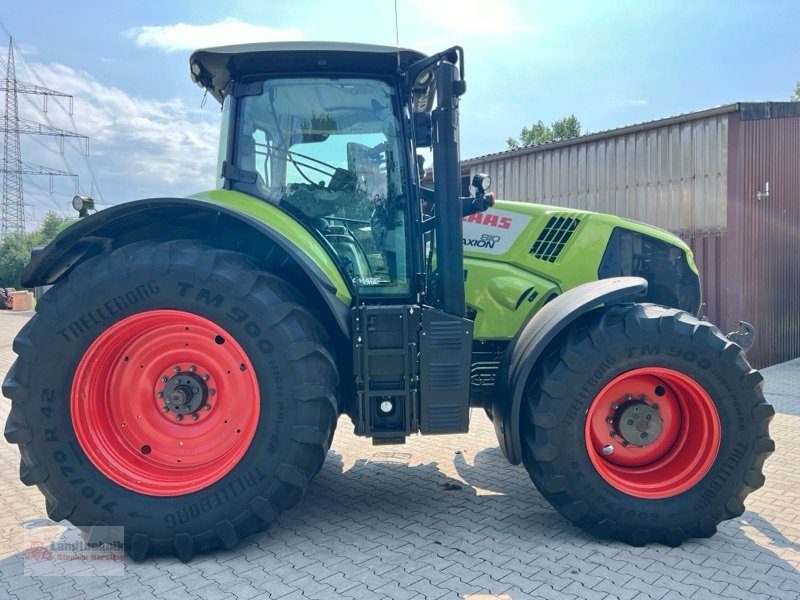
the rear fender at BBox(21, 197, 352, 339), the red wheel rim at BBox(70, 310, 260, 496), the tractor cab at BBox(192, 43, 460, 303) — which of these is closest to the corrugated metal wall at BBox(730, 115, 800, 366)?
the tractor cab at BBox(192, 43, 460, 303)

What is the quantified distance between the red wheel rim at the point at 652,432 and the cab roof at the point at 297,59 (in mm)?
2156

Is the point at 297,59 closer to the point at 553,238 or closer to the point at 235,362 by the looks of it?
the point at 235,362

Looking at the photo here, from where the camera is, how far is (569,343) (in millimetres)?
3070

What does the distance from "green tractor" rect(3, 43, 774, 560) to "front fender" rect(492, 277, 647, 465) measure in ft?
0.05

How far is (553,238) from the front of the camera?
3.98 metres

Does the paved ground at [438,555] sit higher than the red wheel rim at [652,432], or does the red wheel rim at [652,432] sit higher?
the red wheel rim at [652,432]

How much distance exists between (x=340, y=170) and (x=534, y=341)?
1453 millimetres

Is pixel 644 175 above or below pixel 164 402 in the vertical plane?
above

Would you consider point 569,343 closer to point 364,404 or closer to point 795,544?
point 364,404

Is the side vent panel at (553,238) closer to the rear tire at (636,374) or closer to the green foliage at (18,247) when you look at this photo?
the rear tire at (636,374)

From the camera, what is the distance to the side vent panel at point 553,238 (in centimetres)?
397

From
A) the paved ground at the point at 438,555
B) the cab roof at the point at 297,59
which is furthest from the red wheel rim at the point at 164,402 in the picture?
the cab roof at the point at 297,59

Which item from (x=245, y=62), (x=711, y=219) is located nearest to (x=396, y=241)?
(x=245, y=62)

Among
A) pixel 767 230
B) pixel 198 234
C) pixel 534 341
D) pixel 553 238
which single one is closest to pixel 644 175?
pixel 767 230
